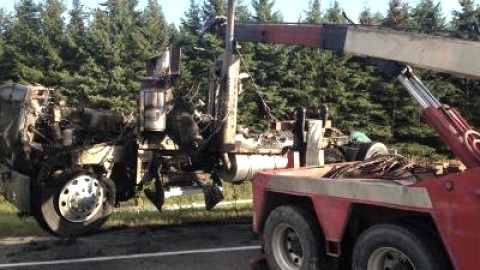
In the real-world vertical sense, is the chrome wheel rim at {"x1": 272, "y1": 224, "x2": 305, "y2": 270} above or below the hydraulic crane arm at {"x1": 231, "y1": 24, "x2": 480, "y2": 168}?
below

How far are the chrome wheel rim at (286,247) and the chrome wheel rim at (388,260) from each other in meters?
1.31

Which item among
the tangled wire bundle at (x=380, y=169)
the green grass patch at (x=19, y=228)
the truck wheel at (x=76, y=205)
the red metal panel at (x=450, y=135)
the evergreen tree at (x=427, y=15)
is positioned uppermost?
the evergreen tree at (x=427, y=15)

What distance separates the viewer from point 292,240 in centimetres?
716

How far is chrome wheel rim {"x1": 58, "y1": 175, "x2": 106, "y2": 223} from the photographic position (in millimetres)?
10094

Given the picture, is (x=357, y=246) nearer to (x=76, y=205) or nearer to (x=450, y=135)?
(x=450, y=135)

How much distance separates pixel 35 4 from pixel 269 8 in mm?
17563

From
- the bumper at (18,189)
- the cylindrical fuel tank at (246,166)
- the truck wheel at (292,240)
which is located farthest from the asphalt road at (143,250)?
the cylindrical fuel tank at (246,166)

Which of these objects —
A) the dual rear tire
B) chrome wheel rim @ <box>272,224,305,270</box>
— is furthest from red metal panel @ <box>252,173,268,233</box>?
chrome wheel rim @ <box>272,224,305,270</box>

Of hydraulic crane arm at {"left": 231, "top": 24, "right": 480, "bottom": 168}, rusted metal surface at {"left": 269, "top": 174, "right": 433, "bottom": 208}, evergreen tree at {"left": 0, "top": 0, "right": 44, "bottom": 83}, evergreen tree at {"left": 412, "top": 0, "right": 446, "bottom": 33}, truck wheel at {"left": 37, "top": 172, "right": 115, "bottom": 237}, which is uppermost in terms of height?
evergreen tree at {"left": 412, "top": 0, "right": 446, "bottom": 33}

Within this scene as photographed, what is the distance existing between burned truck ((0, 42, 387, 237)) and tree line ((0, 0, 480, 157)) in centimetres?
2529

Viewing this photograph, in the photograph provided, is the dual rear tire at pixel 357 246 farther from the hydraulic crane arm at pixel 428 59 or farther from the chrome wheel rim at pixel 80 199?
the chrome wheel rim at pixel 80 199

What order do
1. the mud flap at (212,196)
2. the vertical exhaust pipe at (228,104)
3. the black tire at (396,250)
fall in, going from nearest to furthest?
the black tire at (396,250)
the mud flap at (212,196)
the vertical exhaust pipe at (228,104)

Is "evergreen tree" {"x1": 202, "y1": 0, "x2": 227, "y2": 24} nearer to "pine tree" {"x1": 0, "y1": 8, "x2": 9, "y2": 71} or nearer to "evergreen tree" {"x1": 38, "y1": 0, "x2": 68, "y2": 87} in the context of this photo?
"evergreen tree" {"x1": 38, "y1": 0, "x2": 68, "y2": 87}

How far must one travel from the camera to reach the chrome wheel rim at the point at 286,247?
706 cm
